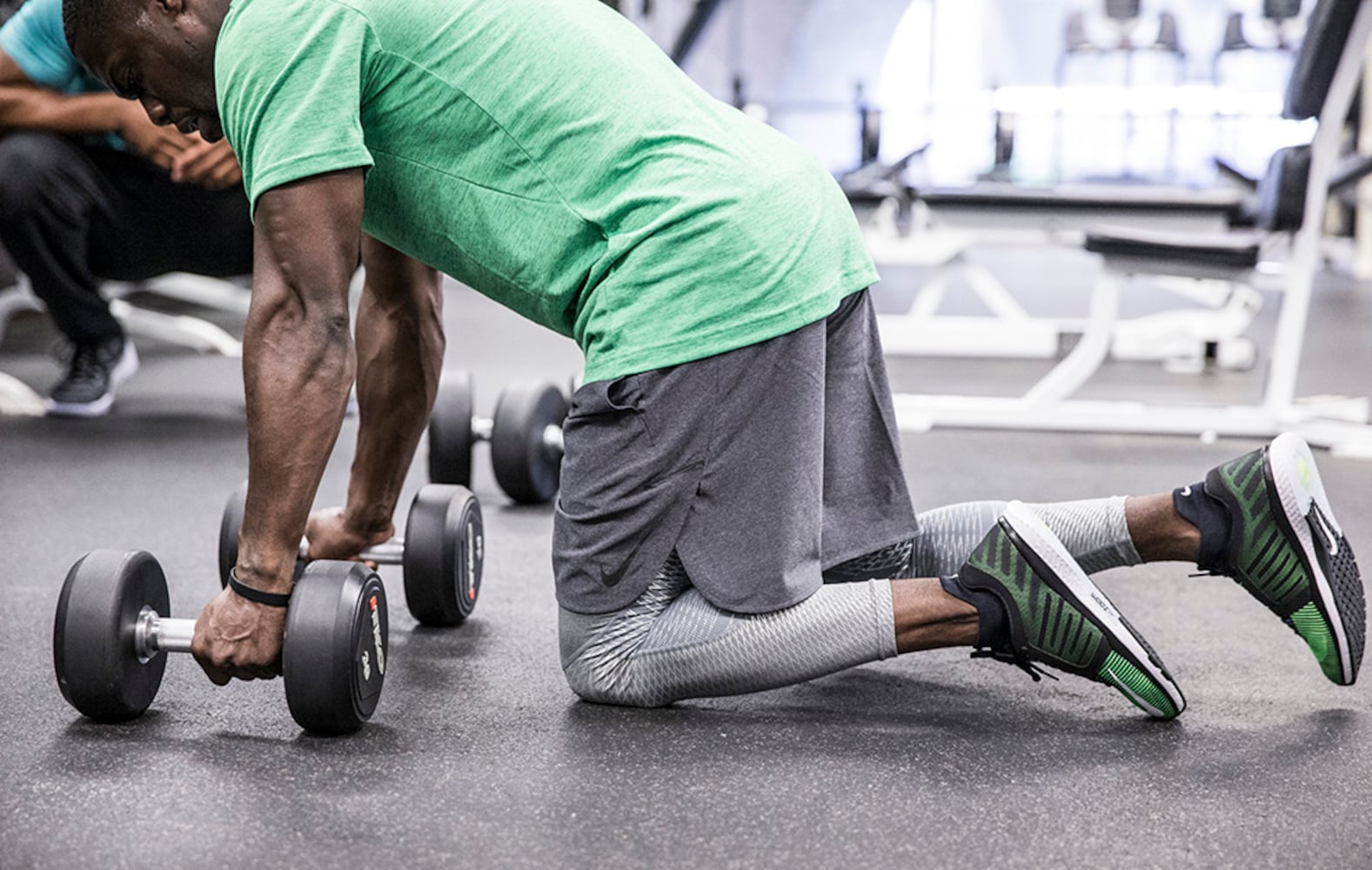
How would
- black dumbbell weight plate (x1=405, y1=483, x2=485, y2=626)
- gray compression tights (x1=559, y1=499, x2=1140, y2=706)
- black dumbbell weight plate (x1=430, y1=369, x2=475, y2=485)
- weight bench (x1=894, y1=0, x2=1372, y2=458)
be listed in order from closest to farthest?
gray compression tights (x1=559, y1=499, x2=1140, y2=706) < black dumbbell weight plate (x1=405, y1=483, x2=485, y2=626) < black dumbbell weight plate (x1=430, y1=369, x2=475, y2=485) < weight bench (x1=894, y1=0, x2=1372, y2=458)

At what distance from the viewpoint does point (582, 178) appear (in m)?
1.24

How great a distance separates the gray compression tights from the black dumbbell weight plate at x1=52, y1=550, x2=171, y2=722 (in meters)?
0.39

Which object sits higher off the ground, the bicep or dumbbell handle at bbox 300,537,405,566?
the bicep

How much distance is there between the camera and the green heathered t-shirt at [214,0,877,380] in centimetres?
121

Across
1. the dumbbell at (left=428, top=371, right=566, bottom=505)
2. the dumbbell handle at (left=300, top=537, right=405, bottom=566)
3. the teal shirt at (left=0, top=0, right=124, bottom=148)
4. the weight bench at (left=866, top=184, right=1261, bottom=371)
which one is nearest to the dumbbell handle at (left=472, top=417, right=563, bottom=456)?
the dumbbell at (left=428, top=371, right=566, bottom=505)

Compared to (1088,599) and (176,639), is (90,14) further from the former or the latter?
(1088,599)

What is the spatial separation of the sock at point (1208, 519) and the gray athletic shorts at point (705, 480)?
1.19ft

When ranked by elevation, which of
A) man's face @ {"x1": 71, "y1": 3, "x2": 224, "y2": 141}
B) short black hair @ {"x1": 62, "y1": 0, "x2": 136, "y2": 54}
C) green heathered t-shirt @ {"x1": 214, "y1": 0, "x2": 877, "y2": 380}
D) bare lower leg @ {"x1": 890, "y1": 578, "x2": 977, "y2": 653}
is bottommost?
bare lower leg @ {"x1": 890, "y1": 578, "x2": 977, "y2": 653}

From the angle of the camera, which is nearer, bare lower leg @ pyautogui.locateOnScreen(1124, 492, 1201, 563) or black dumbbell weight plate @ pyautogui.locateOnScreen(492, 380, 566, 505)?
bare lower leg @ pyautogui.locateOnScreen(1124, 492, 1201, 563)

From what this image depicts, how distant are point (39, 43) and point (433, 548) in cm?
176

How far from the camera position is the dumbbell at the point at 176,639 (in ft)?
3.96

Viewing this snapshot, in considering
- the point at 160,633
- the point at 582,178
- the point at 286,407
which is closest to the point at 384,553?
the point at 160,633

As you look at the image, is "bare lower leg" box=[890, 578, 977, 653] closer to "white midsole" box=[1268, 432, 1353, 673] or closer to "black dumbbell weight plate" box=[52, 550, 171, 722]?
"white midsole" box=[1268, 432, 1353, 673]

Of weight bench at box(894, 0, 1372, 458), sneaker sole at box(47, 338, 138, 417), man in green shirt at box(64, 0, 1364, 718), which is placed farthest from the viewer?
sneaker sole at box(47, 338, 138, 417)
